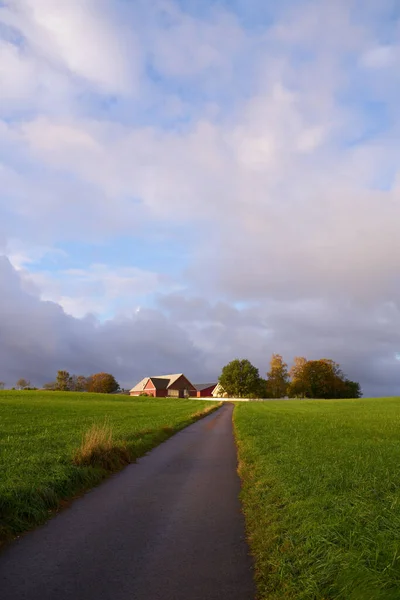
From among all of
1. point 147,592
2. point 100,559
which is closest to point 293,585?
point 147,592

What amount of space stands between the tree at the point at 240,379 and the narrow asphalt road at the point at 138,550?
449 feet

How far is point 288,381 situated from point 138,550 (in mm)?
145515

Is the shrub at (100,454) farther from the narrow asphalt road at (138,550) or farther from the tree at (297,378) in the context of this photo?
the tree at (297,378)

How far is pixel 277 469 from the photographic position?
1266 cm

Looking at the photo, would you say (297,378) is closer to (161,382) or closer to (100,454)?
(161,382)

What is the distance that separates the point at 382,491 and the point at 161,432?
56.1 feet

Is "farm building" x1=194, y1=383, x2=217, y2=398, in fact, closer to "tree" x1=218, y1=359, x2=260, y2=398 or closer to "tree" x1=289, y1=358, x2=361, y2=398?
"tree" x1=218, y1=359, x2=260, y2=398

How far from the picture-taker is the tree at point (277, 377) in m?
148

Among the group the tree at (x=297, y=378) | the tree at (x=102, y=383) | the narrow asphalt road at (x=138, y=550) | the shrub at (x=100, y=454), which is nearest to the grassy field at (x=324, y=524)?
the narrow asphalt road at (x=138, y=550)

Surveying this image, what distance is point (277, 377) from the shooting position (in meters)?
148

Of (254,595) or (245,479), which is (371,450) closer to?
(245,479)

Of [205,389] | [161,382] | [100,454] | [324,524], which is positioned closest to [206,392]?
[205,389]

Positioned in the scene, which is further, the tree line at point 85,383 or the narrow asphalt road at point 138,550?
the tree line at point 85,383

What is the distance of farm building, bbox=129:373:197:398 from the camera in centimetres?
15730
